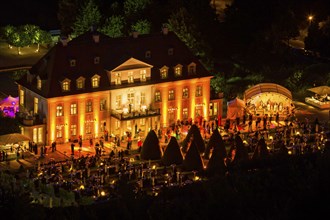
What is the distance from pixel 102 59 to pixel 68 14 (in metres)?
34.9

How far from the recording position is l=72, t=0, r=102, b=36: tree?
13988cm

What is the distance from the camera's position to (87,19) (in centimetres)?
14012

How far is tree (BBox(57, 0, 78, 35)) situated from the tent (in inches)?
1312

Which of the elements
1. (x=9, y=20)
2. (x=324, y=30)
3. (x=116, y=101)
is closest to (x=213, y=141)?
(x=116, y=101)

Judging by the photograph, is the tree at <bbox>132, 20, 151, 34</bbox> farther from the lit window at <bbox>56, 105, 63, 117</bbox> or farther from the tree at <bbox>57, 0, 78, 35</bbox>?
the lit window at <bbox>56, 105, 63, 117</bbox>

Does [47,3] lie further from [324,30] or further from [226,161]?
[226,161]

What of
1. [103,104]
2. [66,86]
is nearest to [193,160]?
[103,104]

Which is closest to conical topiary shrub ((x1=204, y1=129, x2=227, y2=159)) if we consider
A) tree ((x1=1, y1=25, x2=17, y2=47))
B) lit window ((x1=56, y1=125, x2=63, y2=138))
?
lit window ((x1=56, y1=125, x2=63, y2=138))

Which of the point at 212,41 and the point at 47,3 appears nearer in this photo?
the point at 212,41

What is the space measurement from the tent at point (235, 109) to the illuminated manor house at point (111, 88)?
232cm

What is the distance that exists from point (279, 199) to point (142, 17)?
6420 centimetres

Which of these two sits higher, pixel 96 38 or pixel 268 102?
pixel 96 38

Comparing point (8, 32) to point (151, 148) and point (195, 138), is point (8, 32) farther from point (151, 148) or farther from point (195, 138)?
point (195, 138)

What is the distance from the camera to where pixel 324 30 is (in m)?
147
